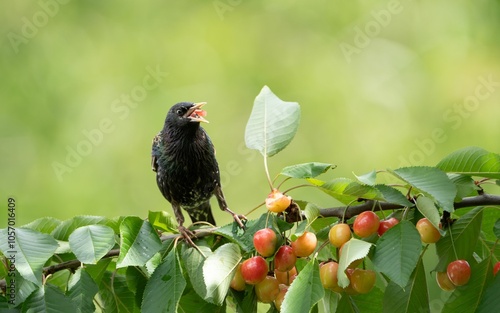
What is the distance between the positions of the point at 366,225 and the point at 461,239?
0.24m

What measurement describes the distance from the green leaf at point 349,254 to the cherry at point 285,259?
0.16 metres

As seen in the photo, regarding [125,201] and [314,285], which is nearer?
[314,285]

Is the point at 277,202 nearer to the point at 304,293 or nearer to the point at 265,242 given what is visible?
the point at 265,242

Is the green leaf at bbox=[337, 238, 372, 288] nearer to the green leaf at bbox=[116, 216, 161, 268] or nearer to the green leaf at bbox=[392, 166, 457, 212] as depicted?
the green leaf at bbox=[392, 166, 457, 212]

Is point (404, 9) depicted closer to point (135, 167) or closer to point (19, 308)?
point (135, 167)

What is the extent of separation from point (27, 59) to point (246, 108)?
1936mm

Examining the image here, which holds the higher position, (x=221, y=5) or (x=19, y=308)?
(x=221, y=5)

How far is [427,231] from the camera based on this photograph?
170 centimetres

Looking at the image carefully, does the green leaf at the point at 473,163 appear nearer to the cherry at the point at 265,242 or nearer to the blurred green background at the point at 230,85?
the cherry at the point at 265,242

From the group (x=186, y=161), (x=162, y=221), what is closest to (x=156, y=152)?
(x=186, y=161)

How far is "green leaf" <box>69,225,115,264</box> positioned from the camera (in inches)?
70.5

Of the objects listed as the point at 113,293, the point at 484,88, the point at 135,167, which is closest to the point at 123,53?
the point at 135,167

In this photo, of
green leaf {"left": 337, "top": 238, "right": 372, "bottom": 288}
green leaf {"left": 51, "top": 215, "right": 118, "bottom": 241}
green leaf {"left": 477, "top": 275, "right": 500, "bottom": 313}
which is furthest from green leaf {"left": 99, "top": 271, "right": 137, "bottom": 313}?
green leaf {"left": 477, "top": 275, "right": 500, "bottom": 313}

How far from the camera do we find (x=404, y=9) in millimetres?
6379
